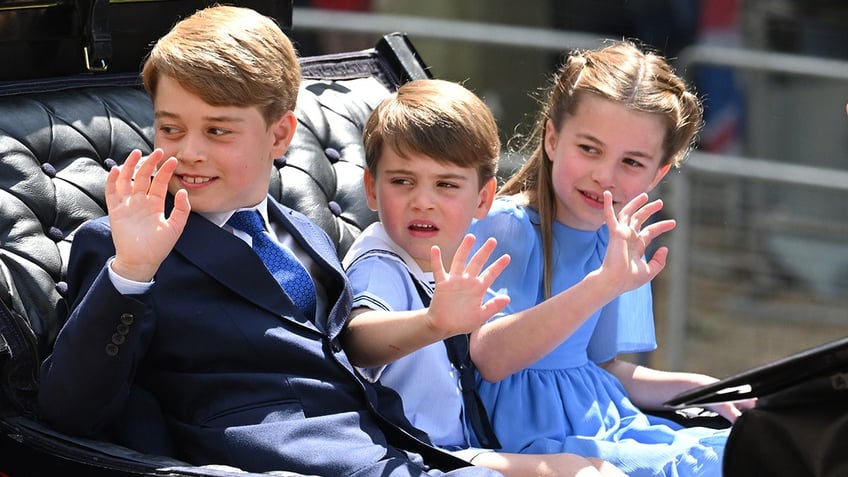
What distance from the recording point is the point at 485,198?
2.64m

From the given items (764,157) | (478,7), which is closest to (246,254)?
(764,157)

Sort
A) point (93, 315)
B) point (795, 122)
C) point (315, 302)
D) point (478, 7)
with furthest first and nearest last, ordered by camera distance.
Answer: point (478, 7) < point (795, 122) < point (315, 302) < point (93, 315)

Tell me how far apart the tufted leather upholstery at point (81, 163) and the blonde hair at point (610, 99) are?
1.33 feet

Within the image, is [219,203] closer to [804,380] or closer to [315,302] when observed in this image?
[315,302]

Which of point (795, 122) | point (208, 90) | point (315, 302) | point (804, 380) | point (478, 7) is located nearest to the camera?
point (804, 380)

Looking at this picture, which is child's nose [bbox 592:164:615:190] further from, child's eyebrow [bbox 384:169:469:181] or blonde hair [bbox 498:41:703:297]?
child's eyebrow [bbox 384:169:469:181]

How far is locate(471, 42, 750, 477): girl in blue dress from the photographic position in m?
2.59

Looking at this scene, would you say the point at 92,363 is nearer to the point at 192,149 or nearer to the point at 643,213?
the point at 192,149

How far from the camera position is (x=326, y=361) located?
93.4 inches

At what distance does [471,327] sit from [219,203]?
1.62 ft

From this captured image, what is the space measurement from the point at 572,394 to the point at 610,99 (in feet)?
1.96

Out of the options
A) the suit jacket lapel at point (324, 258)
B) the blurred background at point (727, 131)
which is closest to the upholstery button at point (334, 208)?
the suit jacket lapel at point (324, 258)

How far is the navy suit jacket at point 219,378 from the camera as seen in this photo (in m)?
2.21

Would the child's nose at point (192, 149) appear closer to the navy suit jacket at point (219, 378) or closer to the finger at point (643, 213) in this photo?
the navy suit jacket at point (219, 378)
